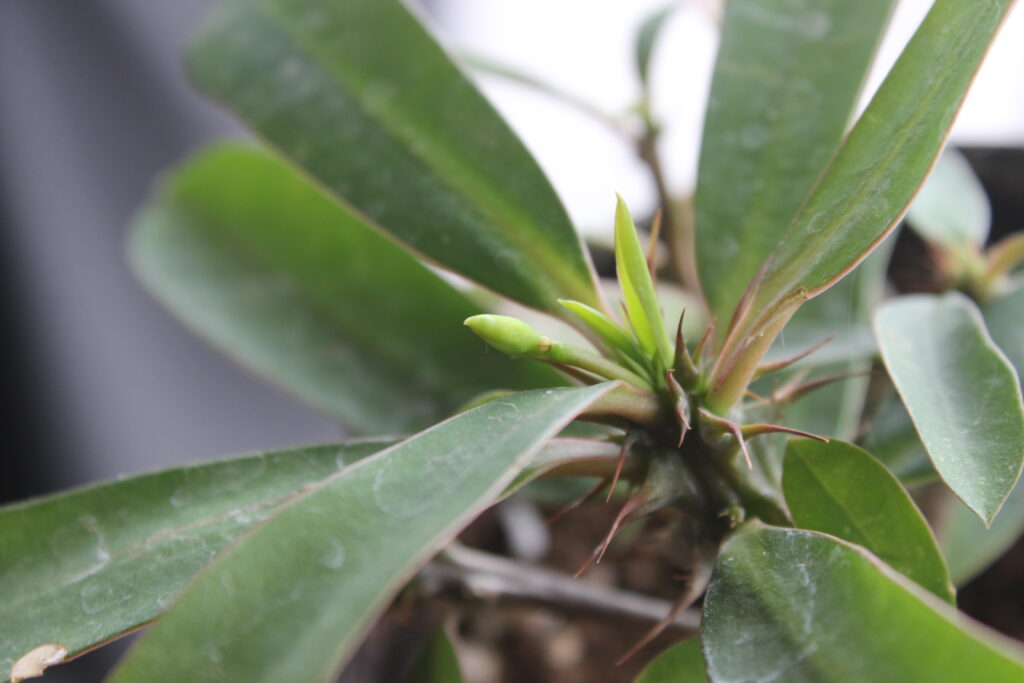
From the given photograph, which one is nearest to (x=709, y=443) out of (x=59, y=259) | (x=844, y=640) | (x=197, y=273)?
(x=844, y=640)

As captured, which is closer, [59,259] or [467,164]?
[467,164]

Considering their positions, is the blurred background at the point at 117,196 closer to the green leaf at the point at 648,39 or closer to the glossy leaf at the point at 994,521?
the green leaf at the point at 648,39

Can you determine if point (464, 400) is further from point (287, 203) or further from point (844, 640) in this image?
point (844, 640)

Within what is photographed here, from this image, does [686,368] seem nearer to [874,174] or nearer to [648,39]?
[874,174]

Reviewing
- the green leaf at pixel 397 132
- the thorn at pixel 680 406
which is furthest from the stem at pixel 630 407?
the green leaf at pixel 397 132

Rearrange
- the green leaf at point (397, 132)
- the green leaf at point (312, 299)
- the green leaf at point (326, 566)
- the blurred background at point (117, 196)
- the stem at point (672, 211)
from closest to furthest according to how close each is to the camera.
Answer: the green leaf at point (326, 566)
the green leaf at point (397, 132)
the green leaf at point (312, 299)
the stem at point (672, 211)
the blurred background at point (117, 196)

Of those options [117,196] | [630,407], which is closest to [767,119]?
[630,407]
